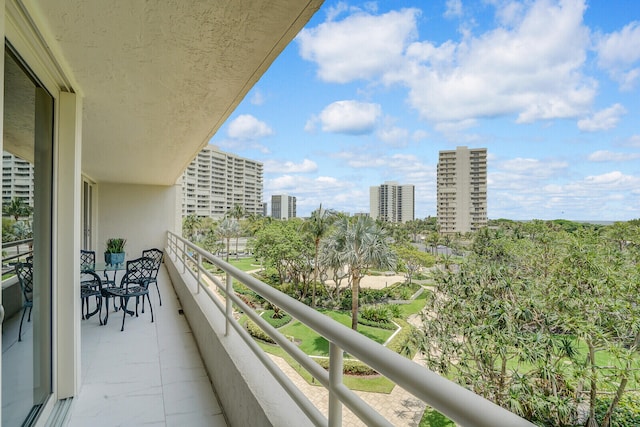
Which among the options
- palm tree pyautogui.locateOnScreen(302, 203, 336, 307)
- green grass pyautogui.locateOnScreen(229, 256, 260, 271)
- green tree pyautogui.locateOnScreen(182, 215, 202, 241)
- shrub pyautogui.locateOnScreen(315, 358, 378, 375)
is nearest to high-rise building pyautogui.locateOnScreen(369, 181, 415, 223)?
green grass pyautogui.locateOnScreen(229, 256, 260, 271)

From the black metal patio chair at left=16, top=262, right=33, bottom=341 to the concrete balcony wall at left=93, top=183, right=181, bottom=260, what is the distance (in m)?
7.72

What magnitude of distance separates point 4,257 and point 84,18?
1.07 m

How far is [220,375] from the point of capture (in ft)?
7.59

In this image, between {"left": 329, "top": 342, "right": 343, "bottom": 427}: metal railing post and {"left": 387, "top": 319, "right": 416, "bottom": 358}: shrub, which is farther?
{"left": 387, "top": 319, "right": 416, "bottom": 358}: shrub

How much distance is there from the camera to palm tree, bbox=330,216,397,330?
70.8 feet

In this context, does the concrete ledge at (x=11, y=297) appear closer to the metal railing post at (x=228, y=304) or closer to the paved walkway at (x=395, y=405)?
the metal railing post at (x=228, y=304)

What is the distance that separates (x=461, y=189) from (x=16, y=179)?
40875 millimetres

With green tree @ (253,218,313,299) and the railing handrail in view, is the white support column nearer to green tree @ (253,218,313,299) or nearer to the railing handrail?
the railing handrail

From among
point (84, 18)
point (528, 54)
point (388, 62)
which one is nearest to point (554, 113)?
point (528, 54)

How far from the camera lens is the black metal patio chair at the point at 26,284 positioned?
170cm

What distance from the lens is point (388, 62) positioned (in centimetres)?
6588

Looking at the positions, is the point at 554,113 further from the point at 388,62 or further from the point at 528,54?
the point at 388,62

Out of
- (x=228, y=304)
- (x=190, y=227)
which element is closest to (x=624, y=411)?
(x=228, y=304)

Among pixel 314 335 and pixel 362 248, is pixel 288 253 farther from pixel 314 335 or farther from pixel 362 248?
pixel 314 335
